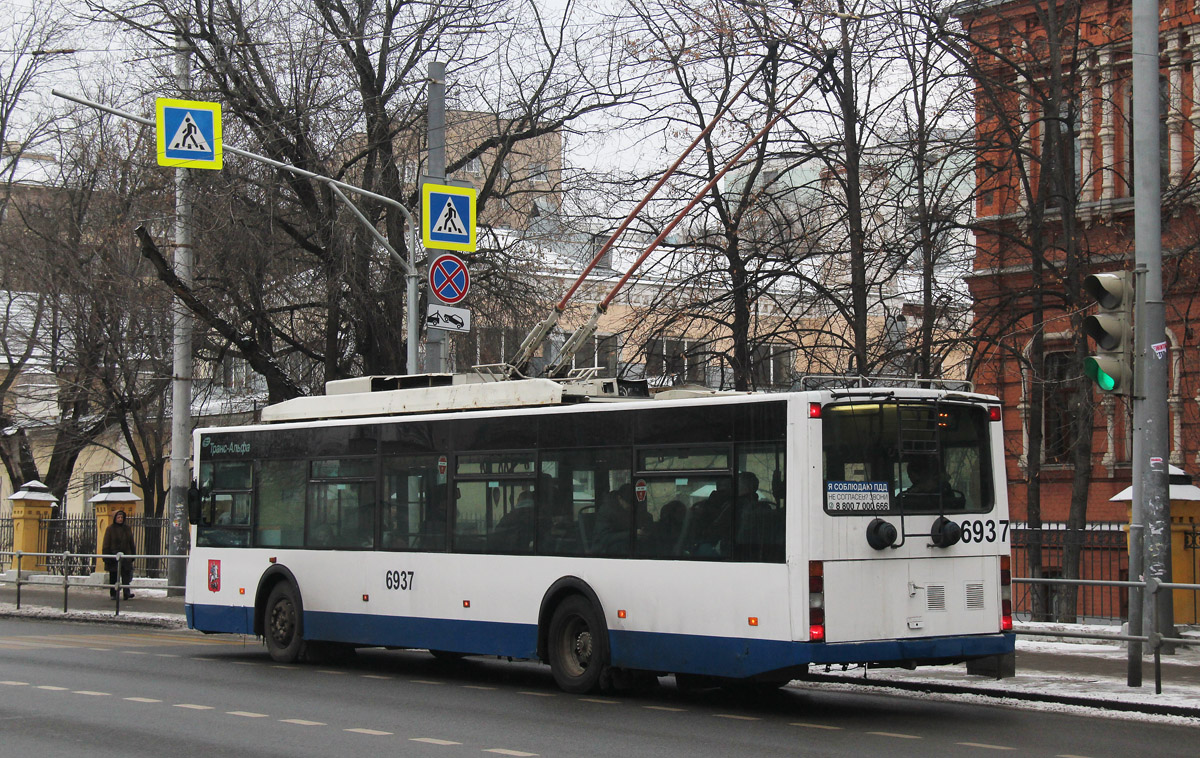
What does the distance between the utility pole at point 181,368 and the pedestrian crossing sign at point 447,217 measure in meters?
5.76

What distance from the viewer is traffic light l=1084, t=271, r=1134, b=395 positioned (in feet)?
43.0

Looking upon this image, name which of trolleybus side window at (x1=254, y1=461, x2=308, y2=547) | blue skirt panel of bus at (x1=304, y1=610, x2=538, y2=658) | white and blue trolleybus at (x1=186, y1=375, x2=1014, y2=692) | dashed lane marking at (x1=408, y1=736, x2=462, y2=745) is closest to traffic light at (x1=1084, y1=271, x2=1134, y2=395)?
white and blue trolleybus at (x1=186, y1=375, x2=1014, y2=692)

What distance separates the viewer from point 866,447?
1188cm

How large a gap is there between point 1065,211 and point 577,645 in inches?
449

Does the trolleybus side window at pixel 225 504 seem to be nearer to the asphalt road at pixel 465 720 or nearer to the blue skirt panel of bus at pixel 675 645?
the asphalt road at pixel 465 720

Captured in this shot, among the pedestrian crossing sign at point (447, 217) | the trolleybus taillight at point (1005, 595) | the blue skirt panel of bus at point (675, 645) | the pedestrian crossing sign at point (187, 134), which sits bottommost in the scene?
the blue skirt panel of bus at point (675, 645)

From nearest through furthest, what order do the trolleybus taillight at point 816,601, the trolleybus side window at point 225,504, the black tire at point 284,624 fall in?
the trolleybus taillight at point 816,601 < the black tire at point 284,624 < the trolleybus side window at point 225,504

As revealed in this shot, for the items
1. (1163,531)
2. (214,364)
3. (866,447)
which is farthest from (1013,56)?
(214,364)

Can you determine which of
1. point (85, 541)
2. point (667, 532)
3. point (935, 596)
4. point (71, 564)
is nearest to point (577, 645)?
point (667, 532)

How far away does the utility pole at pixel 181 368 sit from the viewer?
24.3 m

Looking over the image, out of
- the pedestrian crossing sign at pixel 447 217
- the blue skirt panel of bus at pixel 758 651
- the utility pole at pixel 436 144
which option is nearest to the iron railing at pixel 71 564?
the utility pole at pixel 436 144

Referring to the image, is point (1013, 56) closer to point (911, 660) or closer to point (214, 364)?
point (911, 660)

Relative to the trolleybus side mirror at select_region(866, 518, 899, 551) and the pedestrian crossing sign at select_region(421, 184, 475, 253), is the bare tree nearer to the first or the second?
the pedestrian crossing sign at select_region(421, 184, 475, 253)

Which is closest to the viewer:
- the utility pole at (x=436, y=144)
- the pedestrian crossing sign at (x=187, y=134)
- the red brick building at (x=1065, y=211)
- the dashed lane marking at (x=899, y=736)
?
the dashed lane marking at (x=899, y=736)
